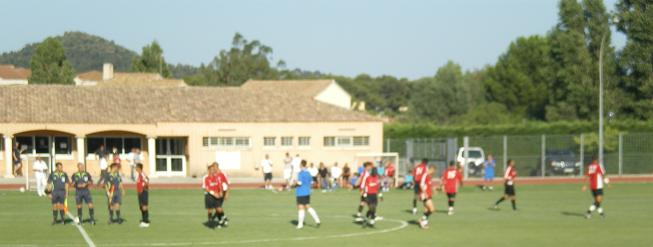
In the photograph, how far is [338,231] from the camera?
25797 millimetres

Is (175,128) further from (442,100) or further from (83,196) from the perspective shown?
(442,100)

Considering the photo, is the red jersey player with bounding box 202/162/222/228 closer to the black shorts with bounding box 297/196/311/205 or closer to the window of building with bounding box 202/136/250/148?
the black shorts with bounding box 297/196/311/205

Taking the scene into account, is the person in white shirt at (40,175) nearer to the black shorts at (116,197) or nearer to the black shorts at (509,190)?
the black shorts at (116,197)

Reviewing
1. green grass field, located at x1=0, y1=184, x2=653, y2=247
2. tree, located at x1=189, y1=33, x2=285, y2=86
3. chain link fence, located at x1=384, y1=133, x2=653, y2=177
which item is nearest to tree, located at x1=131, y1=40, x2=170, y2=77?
tree, located at x1=189, y1=33, x2=285, y2=86

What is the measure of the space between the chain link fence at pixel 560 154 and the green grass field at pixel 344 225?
14645mm

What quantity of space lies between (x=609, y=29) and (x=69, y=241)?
49.2 m

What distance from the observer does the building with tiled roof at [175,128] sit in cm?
5594

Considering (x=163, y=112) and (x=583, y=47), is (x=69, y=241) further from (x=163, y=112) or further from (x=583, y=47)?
(x=583, y=47)

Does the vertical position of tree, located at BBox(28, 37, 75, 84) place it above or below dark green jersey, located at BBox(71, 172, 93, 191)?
above

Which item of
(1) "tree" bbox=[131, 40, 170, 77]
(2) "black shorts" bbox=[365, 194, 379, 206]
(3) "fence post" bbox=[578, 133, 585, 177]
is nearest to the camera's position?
(2) "black shorts" bbox=[365, 194, 379, 206]

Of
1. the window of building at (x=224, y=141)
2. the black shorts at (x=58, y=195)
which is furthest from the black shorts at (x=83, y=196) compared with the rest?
the window of building at (x=224, y=141)

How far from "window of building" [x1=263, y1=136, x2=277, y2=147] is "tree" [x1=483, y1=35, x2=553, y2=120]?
45822 millimetres

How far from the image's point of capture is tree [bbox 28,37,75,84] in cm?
9169

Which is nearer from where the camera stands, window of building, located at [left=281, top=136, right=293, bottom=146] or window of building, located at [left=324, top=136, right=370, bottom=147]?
window of building, located at [left=281, top=136, right=293, bottom=146]
